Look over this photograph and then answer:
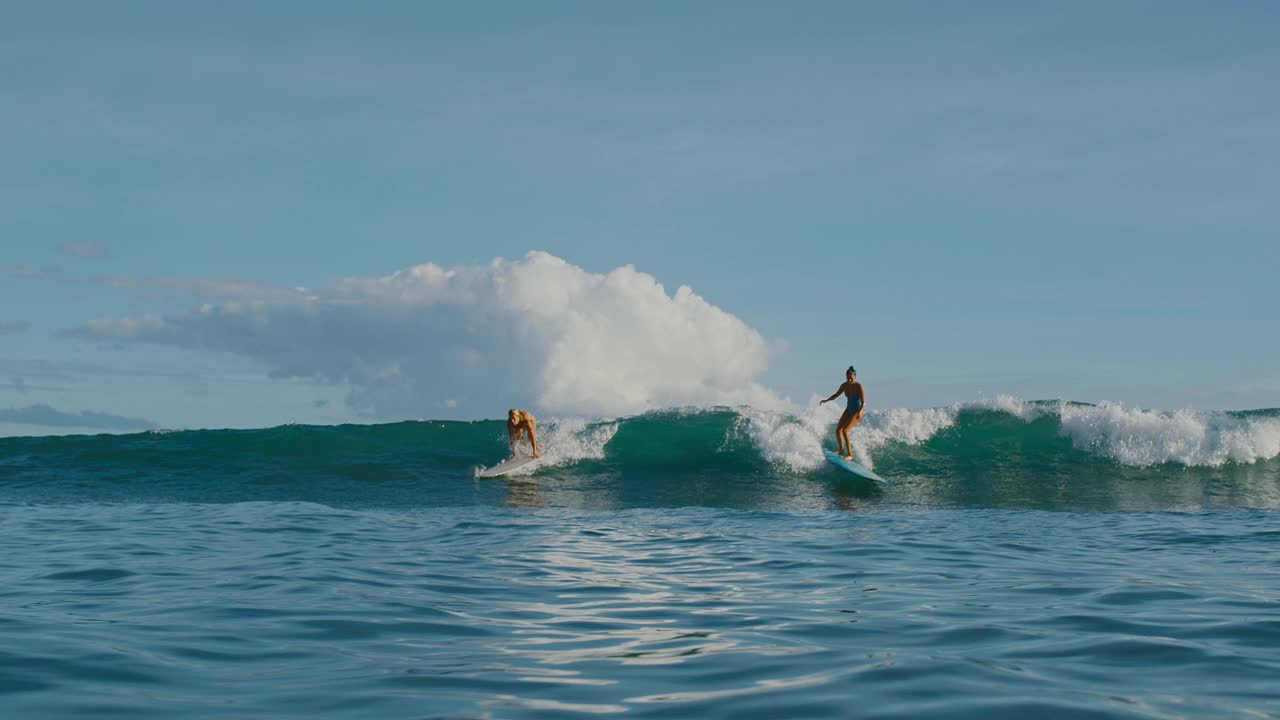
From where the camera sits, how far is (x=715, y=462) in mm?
20844

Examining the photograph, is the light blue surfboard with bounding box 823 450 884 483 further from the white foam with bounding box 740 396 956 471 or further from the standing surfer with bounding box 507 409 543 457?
the standing surfer with bounding box 507 409 543 457

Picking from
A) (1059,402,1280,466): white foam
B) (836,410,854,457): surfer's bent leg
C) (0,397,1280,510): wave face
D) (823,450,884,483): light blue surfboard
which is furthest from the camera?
(1059,402,1280,466): white foam

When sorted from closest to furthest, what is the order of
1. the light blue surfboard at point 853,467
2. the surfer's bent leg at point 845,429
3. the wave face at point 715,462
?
the wave face at point 715,462
the light blue surfboard at point 853,467
the surfer's bent leg at point 845,429

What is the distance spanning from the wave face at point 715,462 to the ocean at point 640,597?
19 centimetres

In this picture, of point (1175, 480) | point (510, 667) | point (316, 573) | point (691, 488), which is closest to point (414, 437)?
point (691, 488)

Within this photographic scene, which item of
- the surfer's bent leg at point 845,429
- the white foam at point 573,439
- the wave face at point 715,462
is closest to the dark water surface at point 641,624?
the wave face at point 715,462

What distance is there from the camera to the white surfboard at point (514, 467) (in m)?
19.3

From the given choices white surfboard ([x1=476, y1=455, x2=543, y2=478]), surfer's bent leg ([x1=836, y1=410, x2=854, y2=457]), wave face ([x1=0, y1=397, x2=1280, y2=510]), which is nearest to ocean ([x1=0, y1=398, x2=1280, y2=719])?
wave face ([x1=0, y1=397, x2=1280, y2=510])

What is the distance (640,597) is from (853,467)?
41.3ft

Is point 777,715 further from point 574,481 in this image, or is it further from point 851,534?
point 574,481

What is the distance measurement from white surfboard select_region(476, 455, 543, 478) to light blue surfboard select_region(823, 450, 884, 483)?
6.02 meters

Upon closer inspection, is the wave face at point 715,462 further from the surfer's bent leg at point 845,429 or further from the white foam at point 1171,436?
the surfer's bent leg at point 845,429

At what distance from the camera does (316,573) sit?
26.3 ft

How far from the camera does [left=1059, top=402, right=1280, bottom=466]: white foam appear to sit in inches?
808
